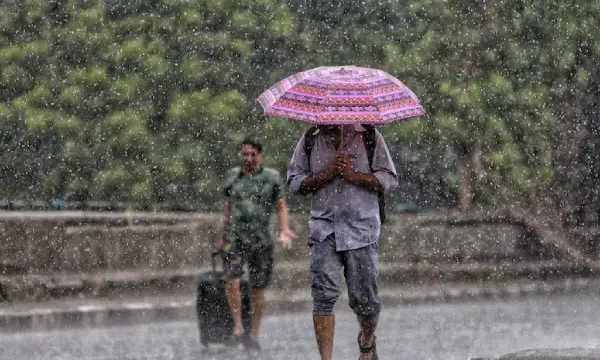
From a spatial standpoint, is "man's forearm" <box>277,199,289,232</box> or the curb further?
the curb

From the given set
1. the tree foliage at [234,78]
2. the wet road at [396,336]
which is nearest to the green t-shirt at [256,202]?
the wet road at [396,336]

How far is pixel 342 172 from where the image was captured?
265 inches

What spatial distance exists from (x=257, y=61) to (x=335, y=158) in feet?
38.2

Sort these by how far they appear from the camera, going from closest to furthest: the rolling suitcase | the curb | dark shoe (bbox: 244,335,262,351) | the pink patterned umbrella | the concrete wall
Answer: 1. the pink patterned umbrella
2. dark shoe (bbox: 244,335,262,351)
3. the rolling suitcase
4. the curb
5. the concrete wall

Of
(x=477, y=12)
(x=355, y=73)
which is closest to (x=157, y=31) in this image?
(x=477, y=12)

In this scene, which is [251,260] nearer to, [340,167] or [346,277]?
[346,277]

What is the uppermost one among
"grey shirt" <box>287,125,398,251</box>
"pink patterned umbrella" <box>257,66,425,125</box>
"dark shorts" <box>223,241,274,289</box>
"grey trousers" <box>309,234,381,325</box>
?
"pink patterned umbrella" <box>257,66,425,125</box>

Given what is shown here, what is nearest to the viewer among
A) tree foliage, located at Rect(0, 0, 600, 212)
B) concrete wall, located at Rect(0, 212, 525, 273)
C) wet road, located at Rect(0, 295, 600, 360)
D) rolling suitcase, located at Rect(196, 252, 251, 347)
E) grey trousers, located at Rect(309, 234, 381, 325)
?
grey trousers, located at Rect(309, 234, 381, 325)

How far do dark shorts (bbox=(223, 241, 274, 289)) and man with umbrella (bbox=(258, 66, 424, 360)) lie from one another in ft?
6.51

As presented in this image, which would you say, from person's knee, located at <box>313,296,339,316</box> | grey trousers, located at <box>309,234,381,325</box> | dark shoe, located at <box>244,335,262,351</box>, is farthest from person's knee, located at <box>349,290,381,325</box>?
dark shoe, located at <box>244,335,262,351</box>

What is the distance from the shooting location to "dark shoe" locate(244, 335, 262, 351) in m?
8.70

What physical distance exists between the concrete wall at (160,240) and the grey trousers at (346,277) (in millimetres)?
5993

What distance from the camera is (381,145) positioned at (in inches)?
274

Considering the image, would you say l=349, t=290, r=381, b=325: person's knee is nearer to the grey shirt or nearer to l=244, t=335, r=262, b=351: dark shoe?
the grey shirt
